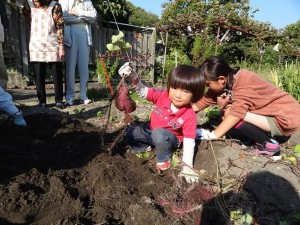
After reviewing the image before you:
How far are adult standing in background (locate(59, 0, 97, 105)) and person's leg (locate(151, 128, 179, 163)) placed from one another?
7.42 ft

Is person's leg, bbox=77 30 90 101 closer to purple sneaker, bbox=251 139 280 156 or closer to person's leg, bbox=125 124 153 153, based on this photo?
person's leg, bbox=125 124 153 153

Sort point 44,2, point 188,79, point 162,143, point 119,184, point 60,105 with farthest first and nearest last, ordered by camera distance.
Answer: point 60,105 < point 44,2 < point 162,143 < point 188,79 < point 119,184

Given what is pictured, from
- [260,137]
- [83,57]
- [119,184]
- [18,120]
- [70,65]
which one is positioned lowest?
[119,184]

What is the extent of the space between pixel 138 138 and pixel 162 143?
0.30m

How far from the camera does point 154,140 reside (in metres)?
2.83

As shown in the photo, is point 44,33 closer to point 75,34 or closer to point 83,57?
point 75,34

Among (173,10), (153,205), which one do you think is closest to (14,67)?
(153,205)

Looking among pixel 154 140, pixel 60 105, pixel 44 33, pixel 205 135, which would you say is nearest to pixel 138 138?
pixel 154 140

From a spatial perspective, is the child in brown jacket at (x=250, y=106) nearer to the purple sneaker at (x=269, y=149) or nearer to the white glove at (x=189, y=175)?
the purple sneaker at (x=269, y=149)

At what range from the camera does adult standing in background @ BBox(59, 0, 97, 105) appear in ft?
14.9

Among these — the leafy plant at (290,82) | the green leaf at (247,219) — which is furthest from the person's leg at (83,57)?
the green leaf at (247,219)

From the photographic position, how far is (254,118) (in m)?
3.12

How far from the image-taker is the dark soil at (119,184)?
1890 millimetres

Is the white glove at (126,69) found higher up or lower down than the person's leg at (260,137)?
higher up
